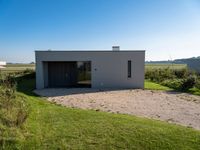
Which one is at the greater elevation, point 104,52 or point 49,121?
point 104,52

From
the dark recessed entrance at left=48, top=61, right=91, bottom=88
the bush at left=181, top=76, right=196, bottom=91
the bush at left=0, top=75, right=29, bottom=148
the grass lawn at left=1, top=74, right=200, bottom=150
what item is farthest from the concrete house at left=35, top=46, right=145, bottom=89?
the grass lawn at left=1, top=74, right=200, bottom=150

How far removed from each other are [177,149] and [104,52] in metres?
12.2

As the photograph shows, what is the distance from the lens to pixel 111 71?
15992 mm

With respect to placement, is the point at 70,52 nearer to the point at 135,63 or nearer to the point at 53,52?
the point at 53,52

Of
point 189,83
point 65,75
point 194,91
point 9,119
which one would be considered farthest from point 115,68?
point 9,119

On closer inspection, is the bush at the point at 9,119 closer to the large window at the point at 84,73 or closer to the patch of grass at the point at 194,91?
the large window at the point at 84,73

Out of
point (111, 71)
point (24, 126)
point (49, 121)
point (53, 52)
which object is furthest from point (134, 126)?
point (53, 52)

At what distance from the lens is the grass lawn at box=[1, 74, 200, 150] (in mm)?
4470

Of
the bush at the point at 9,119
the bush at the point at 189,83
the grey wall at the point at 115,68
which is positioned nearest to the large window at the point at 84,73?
the grey wall at the point at 115,68

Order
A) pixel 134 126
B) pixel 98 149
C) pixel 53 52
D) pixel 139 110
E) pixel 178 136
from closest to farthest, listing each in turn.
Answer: pixel 98 149 < pixel 178 136 < pixel 134 126 < pixel 139 110 < pixel 53 52

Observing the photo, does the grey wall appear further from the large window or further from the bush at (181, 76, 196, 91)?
the bush at (181, 76, 196, 91)

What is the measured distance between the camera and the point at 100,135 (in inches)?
194

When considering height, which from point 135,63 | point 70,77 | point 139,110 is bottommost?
point 139,110

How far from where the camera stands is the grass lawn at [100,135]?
4.47 metres
